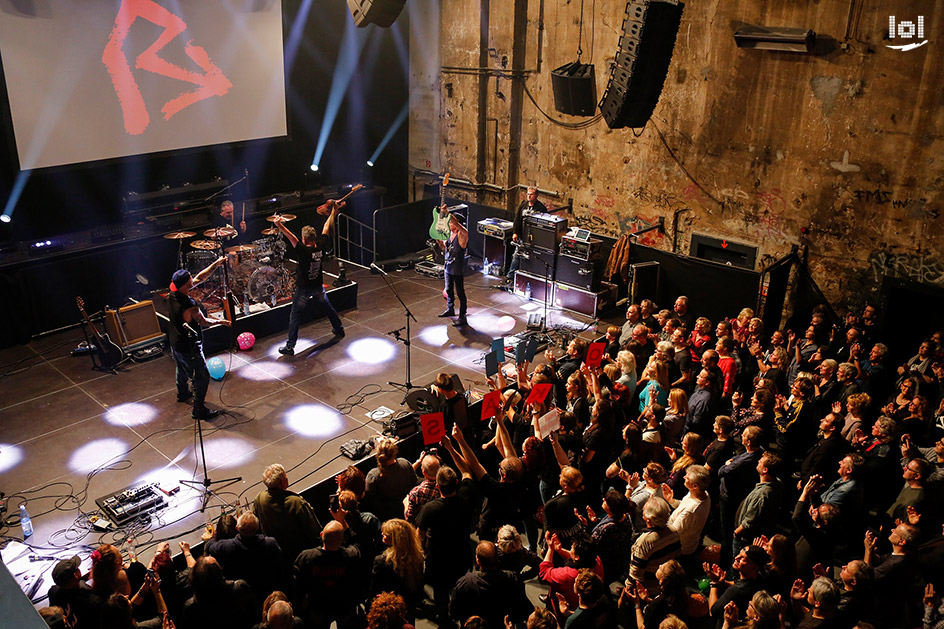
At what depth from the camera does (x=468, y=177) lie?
13.3 meters

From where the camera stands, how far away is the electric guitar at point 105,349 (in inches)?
340

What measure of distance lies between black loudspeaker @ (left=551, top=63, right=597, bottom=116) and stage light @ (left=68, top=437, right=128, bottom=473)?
659 cm

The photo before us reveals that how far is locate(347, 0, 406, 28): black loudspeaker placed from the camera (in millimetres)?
8547

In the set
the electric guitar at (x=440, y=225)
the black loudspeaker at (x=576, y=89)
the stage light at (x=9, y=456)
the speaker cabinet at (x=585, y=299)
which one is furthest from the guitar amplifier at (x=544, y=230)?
the stage light at (x=9, y=456)

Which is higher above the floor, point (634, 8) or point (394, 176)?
point (634, 8)

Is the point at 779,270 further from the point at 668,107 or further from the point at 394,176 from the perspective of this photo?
the point at 394,176

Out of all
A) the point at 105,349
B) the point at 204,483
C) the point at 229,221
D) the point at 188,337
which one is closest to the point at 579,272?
the point at 229,221

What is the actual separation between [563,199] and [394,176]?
3687 millimetres

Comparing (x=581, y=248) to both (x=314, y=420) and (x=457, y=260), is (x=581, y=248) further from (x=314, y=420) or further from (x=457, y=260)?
(x=314, y=420)

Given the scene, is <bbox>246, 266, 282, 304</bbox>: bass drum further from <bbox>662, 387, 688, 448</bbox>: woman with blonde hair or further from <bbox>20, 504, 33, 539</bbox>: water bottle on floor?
<bbox>662, 387, 688, 448</bbox>: woman with blonde hair

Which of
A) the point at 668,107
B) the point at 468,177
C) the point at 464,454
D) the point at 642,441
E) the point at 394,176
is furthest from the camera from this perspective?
the point at 394,176

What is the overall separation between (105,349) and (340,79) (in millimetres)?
6551

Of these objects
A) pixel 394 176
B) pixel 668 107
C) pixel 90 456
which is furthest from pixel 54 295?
pixel 668 107

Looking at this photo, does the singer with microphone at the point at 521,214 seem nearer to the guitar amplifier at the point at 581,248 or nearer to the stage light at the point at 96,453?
the guitar amplifier at the point at 581,248
